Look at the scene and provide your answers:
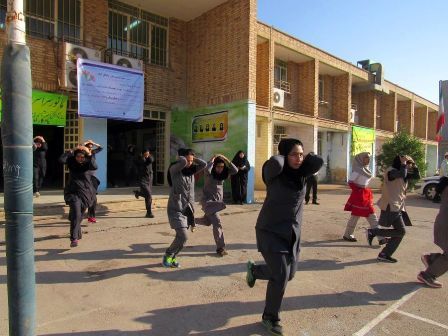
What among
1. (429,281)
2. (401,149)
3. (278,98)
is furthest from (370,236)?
(401,149)

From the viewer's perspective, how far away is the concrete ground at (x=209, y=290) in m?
3.66

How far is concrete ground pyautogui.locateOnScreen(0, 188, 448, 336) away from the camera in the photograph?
3656mm

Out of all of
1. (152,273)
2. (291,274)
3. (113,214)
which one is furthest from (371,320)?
(113,214)

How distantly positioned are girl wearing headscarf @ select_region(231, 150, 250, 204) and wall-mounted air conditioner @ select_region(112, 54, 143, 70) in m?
4.50

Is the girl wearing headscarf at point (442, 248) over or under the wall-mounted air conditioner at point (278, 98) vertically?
under

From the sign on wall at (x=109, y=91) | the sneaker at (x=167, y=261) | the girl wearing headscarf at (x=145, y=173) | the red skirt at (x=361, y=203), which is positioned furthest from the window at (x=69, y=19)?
the red skirt at (x=361, y=203)

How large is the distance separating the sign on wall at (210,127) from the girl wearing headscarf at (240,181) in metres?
1.33

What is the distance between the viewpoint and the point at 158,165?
14844mm

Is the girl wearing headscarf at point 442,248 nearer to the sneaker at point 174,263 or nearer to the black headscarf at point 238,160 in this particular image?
the sneaker at point 174,263

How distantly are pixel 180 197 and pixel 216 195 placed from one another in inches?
30.8

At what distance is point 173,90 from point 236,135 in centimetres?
334

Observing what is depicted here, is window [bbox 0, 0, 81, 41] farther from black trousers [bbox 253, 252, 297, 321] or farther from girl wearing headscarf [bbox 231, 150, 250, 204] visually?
black trousers [bbox 253, 252, 297, 321]

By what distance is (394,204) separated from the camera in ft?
19.2

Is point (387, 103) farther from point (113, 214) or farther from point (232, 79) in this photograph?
point (113, 214)
